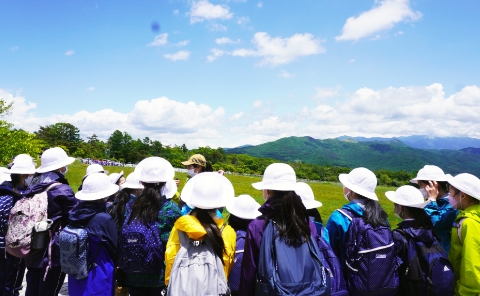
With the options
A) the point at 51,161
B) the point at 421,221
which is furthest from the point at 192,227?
the point at 51,161

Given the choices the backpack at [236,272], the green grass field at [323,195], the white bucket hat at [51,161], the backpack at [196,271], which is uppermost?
the white bucket hat at [51,161]

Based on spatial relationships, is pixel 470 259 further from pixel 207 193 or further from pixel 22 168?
pixel 22 168

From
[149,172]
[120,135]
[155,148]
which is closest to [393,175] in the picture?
[155,148]

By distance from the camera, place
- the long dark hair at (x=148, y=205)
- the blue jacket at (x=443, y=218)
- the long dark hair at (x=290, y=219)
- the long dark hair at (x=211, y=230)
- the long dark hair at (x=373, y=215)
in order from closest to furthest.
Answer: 1. the long dark hair at (x=290, y=219)
2. the long dark hair at (x=211, y=230)
3. the long dark hair at (x=373, y=215)
4. the long dark hair at (x=148, y=205)
5. the blue jacket at (x=443, y=218)

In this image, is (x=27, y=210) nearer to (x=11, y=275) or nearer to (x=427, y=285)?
(x=11, y=275)

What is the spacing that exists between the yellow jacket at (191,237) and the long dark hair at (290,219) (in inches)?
18.3

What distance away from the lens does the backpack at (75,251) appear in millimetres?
2990

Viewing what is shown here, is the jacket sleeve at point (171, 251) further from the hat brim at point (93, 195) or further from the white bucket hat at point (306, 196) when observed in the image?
the white bucket hat at point (306, 196)

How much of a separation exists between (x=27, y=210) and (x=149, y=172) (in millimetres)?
1517

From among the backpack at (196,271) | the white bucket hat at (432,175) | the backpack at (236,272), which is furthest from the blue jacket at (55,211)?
the white bucket hat at (432,175)

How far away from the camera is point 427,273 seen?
285cm

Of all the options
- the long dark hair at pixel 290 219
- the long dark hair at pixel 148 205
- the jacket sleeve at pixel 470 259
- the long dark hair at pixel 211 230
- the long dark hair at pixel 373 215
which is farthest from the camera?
the long dark hair at pixel 148 205

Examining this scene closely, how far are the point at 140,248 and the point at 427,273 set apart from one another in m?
2.65

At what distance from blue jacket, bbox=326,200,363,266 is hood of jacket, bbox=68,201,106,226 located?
93.8 inches
